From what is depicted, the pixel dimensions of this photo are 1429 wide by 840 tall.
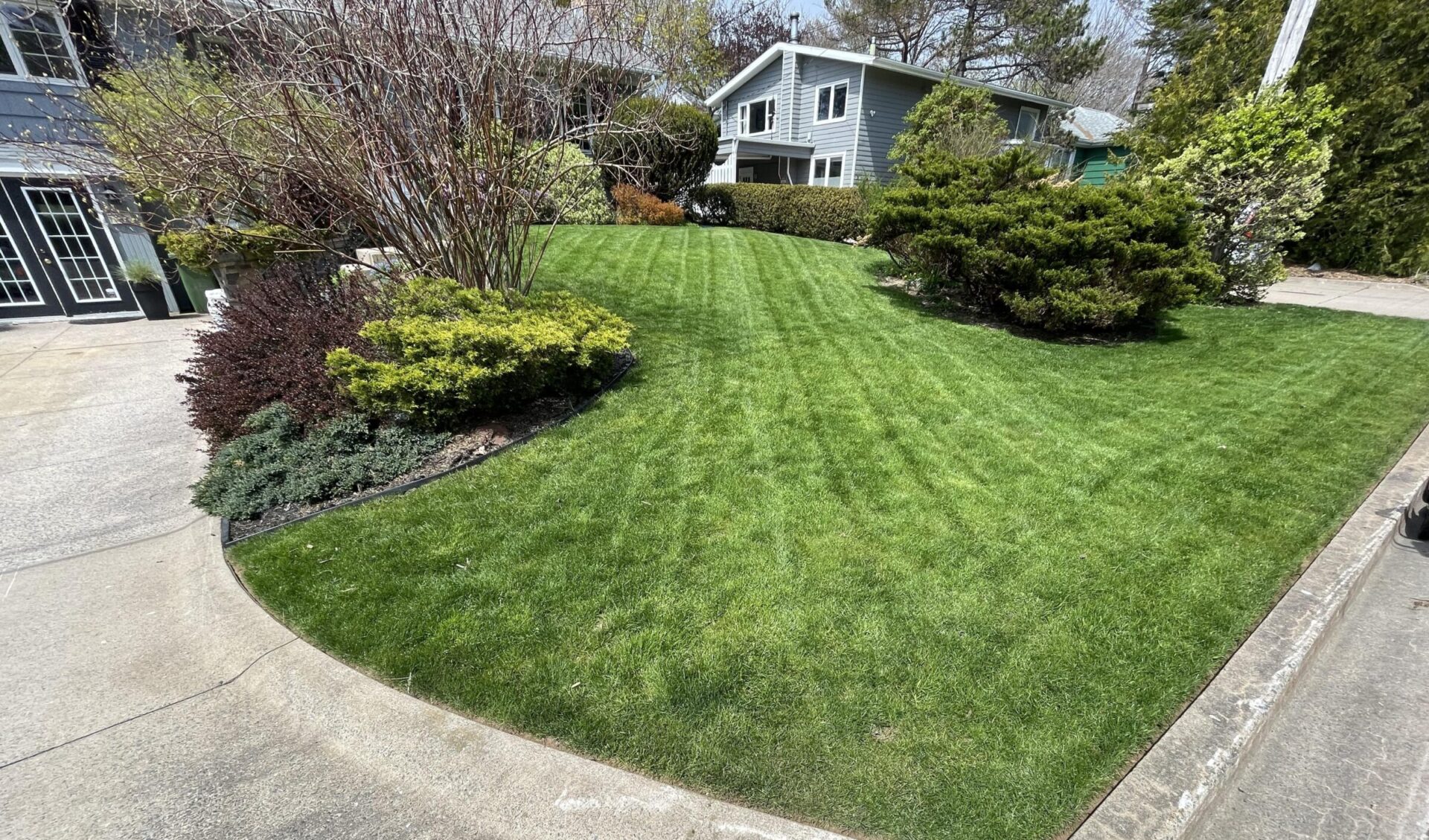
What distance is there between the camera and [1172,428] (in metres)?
4.40

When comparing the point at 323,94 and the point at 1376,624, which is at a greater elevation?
the point at 323,94

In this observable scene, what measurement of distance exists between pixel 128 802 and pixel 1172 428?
20.9 feet

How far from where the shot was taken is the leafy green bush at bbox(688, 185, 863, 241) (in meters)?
13.2

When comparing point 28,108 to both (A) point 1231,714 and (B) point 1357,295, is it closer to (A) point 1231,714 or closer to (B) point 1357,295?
(A) point 1231,714

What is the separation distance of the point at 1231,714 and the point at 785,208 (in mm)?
14037

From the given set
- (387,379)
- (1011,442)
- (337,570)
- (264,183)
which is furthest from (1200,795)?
(264,183)

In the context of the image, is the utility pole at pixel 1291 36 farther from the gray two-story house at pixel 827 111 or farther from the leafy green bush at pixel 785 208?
the gray two-story house at pixel 827 111

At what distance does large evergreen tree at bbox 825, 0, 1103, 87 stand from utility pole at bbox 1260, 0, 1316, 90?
17890 millimetres

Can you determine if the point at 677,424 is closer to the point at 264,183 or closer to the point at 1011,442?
the point at 1011,442

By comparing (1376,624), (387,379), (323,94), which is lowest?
(1376,624)

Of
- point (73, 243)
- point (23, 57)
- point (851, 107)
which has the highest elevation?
point (851, 107)

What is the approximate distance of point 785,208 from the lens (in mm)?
14430

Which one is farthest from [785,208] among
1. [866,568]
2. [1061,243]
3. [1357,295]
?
[866,568]

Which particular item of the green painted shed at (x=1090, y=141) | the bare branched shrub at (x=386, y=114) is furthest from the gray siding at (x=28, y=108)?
the green painted shed at (x=1090, y=141)
